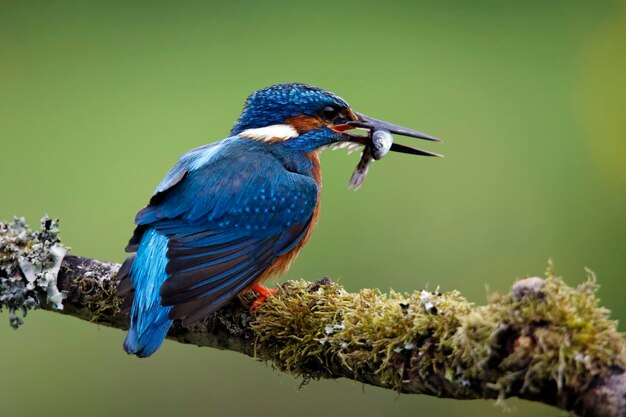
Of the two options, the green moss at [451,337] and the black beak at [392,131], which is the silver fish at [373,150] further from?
Answer: the green moss at [451,337]

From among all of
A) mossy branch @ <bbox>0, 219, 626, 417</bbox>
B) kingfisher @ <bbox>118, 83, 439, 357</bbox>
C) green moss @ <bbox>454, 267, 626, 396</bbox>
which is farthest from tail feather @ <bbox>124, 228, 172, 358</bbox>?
green moss @ <bbox>454, 267, 626, 396</bbox>

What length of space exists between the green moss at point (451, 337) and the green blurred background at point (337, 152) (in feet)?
4.99

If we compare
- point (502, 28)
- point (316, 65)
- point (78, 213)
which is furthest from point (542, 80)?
point (78, 213)

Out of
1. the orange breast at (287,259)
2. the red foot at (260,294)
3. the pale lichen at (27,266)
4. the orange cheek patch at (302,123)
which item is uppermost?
the orange cheek patch at (302,123)

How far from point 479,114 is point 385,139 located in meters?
1.91

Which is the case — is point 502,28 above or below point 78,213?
above

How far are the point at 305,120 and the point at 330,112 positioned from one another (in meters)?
0.11

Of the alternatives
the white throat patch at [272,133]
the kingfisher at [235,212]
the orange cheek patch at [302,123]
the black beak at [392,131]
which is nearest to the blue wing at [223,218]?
the kingfisher at [235,212]

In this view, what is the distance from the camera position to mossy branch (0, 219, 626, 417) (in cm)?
193

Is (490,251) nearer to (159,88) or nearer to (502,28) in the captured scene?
(502,28)

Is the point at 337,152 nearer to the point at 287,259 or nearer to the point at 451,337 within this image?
Result: the point at 287,259

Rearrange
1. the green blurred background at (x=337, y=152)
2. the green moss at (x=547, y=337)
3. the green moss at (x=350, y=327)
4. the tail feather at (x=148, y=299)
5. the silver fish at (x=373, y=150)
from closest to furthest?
the green moss at (x=547, y=337)
the green moss at (x=350, y=327)
the tail feather at (x=148, y=299)
the silver fish at (x=373, y=150)
the green blurred background at (x=337, y=152)

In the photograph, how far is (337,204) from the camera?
4734 mm

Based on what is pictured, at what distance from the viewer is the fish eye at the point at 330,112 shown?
374cm
